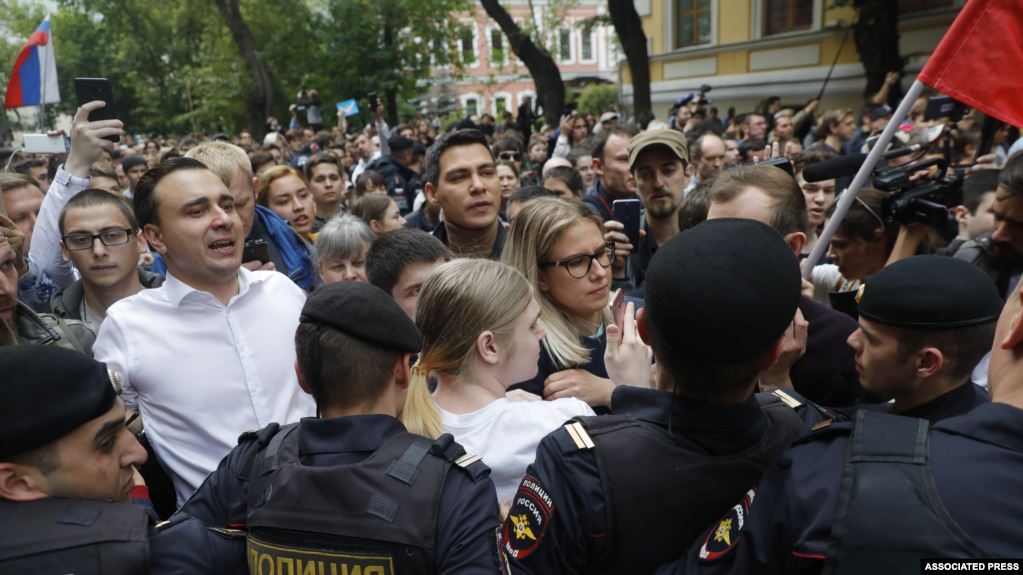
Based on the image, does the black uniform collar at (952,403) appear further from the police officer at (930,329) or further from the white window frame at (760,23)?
the white window frame at (760,23)

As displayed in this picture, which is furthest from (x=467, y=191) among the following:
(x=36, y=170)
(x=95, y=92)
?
(x=36, y=170)

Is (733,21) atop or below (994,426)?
atop

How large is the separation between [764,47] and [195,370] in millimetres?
20250

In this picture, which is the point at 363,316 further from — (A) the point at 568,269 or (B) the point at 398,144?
(B) the point at 398,144

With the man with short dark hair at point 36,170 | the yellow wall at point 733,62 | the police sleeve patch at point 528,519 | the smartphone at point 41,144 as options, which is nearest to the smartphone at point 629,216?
the police sleeve patch at point 528,519

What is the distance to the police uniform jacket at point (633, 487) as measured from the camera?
1498mm

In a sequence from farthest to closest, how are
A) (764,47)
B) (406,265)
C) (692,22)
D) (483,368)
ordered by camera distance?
(692,22), (764,47), (406,265), (483,368)

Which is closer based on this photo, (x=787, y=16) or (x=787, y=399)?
(x=787, y=399)

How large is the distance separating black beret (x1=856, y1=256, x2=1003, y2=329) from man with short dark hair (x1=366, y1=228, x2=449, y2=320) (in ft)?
6.20

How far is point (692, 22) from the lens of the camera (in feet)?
73.2

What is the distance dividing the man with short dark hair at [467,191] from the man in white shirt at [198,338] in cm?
114

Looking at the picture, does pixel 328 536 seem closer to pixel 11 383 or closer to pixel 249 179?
pixel 11 383

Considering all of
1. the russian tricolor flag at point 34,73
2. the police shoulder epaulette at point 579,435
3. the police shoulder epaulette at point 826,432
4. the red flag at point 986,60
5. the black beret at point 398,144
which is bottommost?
the police shoulder epaulette at point 579,435

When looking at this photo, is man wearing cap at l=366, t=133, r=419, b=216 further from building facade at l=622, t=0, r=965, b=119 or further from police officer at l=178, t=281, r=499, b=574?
building facade at l=622, t=0, r=965, b=119
